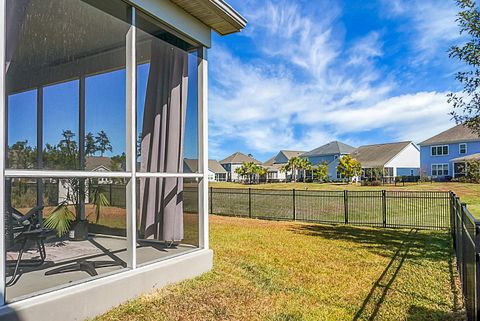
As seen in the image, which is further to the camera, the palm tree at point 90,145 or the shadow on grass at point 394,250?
the palm tree at point 90,145

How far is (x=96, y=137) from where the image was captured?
431 centimetres

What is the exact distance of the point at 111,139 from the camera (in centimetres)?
420

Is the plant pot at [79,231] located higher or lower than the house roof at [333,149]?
lower

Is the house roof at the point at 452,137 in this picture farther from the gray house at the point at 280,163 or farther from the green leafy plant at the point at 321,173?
the gray house at the point at 280,163

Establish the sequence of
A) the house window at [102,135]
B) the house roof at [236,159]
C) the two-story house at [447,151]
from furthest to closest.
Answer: the house roof at [236,159]
the two-story house at [447,151]
the house window at [102,135]

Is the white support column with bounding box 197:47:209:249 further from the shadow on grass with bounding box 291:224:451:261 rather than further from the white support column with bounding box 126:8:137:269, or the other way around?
the shadow on grass with bounding box 291:224:451:261

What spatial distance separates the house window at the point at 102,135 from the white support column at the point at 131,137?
12mm

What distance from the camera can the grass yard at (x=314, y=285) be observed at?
3.40m

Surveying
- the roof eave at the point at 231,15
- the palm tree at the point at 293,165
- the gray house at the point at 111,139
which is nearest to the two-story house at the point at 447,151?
the palm tree at the point at 293,165

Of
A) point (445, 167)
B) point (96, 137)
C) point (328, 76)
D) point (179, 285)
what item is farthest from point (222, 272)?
point (445, 167)

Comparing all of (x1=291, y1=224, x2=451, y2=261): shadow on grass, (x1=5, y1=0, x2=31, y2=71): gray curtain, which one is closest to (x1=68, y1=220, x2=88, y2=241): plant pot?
(x1=5, y1=0, x2=31, y2=71): gray curtain

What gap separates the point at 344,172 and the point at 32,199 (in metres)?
34.2

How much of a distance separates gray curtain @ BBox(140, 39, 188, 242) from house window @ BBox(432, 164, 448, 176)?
36294mm

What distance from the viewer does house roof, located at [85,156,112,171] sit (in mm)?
3954
